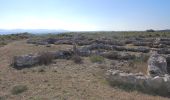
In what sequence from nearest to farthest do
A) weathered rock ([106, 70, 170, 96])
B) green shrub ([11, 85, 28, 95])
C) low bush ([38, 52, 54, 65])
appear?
weathered rock ([106, 70, 170, 96]), green shrub ([11, 85, 28, 95]), low bush ([38, 52, 54, 65])

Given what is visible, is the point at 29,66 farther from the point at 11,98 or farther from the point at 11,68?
the point at 11,98

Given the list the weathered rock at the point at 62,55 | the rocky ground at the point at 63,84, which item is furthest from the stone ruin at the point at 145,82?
the weathered rock at the point at 62,55

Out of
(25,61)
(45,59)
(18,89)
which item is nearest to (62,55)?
(45,59)

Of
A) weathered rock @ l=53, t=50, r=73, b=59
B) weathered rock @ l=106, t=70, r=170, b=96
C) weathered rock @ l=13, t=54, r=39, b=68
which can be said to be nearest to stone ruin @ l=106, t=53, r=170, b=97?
weathered rock @ l=106, t=70, r=170, b=96

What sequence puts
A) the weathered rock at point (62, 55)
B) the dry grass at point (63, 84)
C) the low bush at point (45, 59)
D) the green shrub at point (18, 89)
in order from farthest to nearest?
the weathered rock at point (62, 55) → the low bush at point (45, 59) → the green shrub at point (18, 89) → the dry grass at point (63, 84)

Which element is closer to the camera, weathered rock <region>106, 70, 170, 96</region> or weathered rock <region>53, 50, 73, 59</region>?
weathered rock <region>106, 70, 170, 96</region>

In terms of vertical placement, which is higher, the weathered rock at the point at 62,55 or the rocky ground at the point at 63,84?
the weathered rock at the point at 62,55

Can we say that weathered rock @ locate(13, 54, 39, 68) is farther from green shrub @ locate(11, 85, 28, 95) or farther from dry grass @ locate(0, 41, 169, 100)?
green shrub @ locate(11, 85, 28, 95)

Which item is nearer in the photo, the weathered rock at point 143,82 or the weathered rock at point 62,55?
the weathered rock at point 143,82

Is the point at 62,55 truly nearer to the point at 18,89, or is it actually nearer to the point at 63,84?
the point at 63,84

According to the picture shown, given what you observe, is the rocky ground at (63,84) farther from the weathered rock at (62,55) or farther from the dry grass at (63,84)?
the weathered rock at (62,55)

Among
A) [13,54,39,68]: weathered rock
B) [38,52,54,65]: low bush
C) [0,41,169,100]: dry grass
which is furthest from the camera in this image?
[38,52,54,65]: low bush

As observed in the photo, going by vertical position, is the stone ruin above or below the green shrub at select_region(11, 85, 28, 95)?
above

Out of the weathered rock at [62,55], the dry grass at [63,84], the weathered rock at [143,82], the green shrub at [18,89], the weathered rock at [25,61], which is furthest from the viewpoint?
the weathered rock at [62,55]
